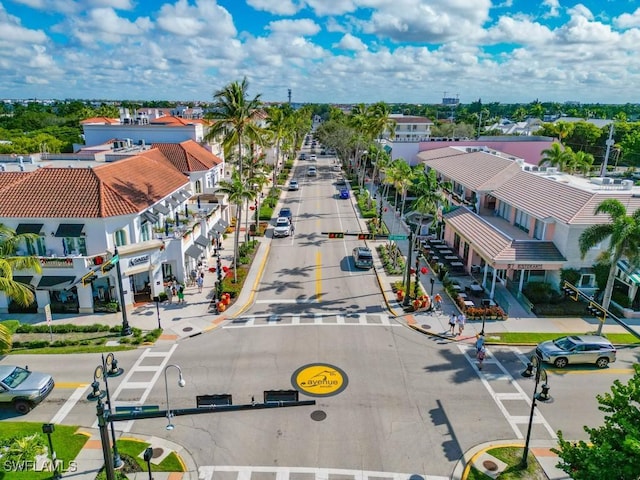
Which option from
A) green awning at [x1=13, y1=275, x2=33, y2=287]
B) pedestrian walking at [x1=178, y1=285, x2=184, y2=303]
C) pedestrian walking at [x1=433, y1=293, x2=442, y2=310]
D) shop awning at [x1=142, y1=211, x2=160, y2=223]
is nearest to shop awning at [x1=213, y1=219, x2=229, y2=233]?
shop awning at [x1=142, y1=211, x2=160, y2=223]

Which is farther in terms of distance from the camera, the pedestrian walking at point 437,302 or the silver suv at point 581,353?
the pedestrian walking at point 437,302

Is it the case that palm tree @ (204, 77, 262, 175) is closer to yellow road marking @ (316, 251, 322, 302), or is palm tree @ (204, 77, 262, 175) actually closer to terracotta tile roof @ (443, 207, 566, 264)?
yellow road marking @ (316, 251, 322, 302)

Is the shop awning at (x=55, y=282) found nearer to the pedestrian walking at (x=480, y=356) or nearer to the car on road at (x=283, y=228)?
the car on road at (x=283, y=228)

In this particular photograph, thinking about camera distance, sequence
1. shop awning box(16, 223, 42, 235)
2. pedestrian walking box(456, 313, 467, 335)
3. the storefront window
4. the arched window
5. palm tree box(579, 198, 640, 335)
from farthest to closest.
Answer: the arched window, the storefront window, shop awning box(16, 223, 42, 235), pedestrian walking box(456, 313, 467, 335), palm tree box(579, 198, 640, 335)

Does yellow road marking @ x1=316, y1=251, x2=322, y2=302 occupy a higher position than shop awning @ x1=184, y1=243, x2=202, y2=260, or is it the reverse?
shop awning @ x1=184, y1=243, x2=202, y2=260

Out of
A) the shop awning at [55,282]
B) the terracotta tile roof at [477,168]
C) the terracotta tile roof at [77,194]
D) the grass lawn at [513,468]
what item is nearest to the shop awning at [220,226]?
the terracotta tile roof at [77,194]

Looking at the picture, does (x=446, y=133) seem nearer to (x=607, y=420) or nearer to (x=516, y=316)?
(x=516, y=316)
